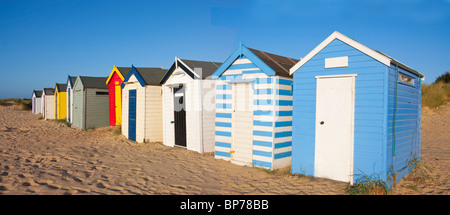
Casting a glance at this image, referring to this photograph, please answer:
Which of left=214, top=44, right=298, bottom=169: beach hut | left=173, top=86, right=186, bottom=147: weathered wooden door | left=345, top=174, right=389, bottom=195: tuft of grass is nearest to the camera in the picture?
left=345, top=174, right=389, bottom=195: tuft of grass

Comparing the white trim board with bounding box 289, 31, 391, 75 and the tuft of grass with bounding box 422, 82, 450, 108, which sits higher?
the white trim board with bounding box 289, 31, 391, 75

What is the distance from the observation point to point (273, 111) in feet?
23.6

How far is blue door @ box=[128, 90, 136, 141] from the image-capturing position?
12438mm

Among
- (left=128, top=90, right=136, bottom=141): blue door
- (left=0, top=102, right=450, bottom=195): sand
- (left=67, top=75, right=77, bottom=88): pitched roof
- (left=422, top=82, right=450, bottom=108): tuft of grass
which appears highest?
(left=67, top=75, right=77, bottom=88): pitched roof

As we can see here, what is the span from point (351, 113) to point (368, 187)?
1500 millimetres

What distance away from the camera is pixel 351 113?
588cm

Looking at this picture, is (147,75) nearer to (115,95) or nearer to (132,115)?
(132,115)

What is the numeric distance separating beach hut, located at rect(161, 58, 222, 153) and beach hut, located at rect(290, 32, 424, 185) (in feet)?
12.3

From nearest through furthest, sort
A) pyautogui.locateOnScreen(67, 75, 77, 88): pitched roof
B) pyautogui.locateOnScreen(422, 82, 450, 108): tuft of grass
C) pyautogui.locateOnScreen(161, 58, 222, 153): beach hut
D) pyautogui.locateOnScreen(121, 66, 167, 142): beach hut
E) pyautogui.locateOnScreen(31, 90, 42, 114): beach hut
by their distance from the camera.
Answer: pyautogui.locateOnScreen(161, 58, 222, 153): beach hut, pyautogui.locateOnScreen(121, 66, 167, 142): beach hut, pyautogui.locateOnScreen(422, 82, 450, 108): tuft of grass, pyautogui.locateOnScreen(67, 75, 77, 88): pitched roof, pyautogui.locateOnScreen(31, 90, 42, 114): beach hut

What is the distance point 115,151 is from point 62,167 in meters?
2.84

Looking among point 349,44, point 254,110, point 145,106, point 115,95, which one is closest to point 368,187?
point 349,44

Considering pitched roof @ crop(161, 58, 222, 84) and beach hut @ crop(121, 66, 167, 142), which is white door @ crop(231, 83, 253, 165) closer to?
pitched roof @ crop(161, 58, 222, 84)

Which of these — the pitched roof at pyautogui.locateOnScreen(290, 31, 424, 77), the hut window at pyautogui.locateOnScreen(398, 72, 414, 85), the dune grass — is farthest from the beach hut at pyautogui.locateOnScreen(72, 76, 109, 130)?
the dune grass

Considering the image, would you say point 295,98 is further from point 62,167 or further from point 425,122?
point 425,122
